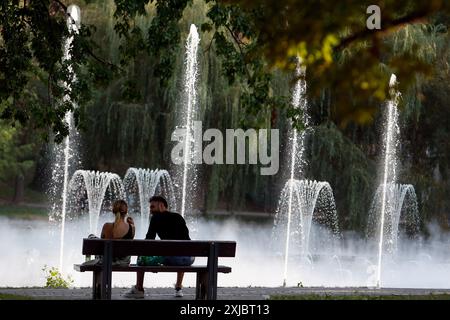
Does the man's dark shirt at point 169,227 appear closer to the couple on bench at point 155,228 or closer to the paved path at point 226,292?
the couple on bench at point 155,228

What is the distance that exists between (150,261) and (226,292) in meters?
2.45

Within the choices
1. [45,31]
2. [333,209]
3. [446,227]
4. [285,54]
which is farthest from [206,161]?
[285,54]

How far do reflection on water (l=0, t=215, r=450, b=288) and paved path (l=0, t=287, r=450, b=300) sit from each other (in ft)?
14.7

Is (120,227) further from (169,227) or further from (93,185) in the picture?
(93,185)

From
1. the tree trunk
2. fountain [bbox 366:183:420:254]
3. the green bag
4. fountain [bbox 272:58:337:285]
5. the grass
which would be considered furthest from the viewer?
the tree trunk

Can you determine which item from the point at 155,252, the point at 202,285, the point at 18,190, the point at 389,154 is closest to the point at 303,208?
the point at 389,154

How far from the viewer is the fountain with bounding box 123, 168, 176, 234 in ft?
94.8

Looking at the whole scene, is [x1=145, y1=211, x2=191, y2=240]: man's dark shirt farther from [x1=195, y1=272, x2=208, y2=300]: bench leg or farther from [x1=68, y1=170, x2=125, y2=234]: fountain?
[x1=68, y1=170, x2=125, y2=234]: fountain

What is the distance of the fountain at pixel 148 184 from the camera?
28891 mm

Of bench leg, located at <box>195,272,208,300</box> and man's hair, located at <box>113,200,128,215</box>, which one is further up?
man's hair, located at <box>113,200,128,215</box>

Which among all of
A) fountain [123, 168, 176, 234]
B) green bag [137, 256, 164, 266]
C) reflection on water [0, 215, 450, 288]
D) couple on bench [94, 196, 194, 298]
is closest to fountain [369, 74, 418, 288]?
reflection on water [0, 215, 450, 288]

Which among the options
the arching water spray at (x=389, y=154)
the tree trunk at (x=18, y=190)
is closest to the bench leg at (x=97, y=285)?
the arching water spray at (x=389, y=154)

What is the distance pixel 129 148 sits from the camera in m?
30.4

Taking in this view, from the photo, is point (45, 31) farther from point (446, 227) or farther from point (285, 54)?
point (446, 227)
